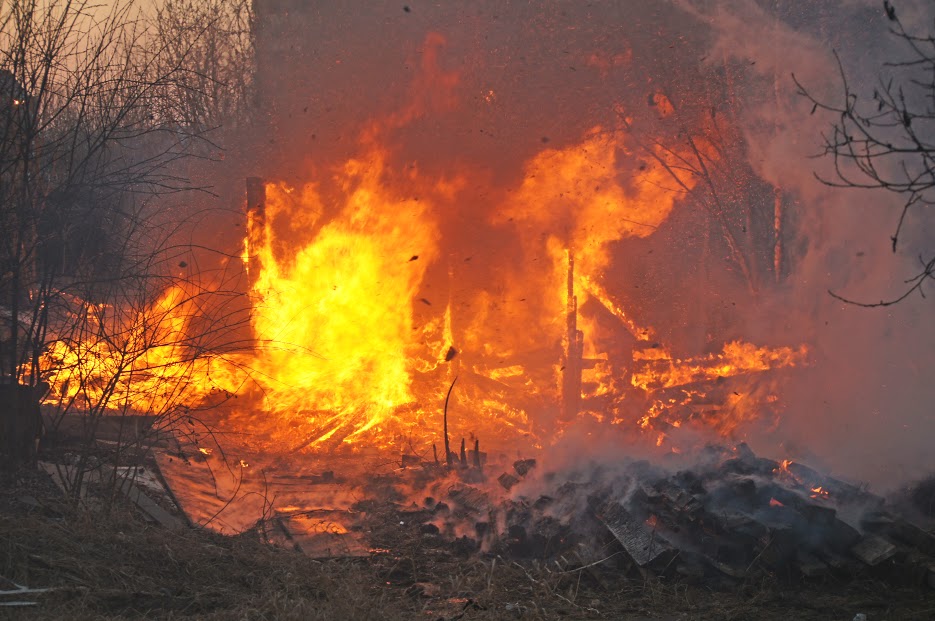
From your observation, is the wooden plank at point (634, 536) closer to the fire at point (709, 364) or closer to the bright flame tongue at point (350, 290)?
the fire at point (709, 364)

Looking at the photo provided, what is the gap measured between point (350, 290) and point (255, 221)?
2.54m

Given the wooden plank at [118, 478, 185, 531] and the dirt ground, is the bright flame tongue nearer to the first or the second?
the wooden plank at [118, 478, 185, 531]

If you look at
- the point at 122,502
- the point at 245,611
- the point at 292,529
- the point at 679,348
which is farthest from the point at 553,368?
the point at 245,611

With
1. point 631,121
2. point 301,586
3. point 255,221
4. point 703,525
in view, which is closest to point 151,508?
point 301,586

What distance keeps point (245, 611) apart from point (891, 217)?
9654mm

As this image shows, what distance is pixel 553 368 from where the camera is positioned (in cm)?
1427

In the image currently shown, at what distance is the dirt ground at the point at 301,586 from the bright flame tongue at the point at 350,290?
7333 millimetres

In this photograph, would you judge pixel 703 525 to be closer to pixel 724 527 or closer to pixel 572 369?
pixel 724 527

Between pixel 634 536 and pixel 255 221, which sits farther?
pixel 255 221

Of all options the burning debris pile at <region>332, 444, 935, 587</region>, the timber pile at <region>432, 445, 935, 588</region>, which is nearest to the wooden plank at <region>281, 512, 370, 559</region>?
the burning debris pile at <region>332, 444, 935, 587</region>

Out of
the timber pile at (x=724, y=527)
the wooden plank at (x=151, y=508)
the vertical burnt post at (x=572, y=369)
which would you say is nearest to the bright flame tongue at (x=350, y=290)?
the vertical burnt post at (x=572, y=369)

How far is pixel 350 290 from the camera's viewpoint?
14836 mm

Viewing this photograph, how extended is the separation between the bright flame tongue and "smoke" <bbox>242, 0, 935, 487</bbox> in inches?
24.1

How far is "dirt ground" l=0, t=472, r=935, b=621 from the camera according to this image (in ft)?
16.8
